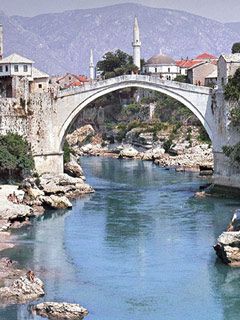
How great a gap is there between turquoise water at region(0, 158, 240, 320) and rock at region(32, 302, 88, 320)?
359 mm

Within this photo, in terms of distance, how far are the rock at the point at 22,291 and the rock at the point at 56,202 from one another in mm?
14269

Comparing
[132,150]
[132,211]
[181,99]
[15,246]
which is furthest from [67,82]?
[15,246]

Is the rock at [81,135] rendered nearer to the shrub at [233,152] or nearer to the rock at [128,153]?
the rock at [128,153]

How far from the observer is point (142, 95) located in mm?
83438

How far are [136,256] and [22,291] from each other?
21.4 feet

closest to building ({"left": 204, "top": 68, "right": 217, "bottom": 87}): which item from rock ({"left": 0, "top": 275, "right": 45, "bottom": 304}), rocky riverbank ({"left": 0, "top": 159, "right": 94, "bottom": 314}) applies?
rocky riverbank ({"left": 0, "top": 159, "right": 94, "bottom": 314})

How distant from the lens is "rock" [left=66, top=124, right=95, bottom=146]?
7931 centimetres

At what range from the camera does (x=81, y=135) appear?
80375 millimetres

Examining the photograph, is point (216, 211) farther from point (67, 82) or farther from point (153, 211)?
point (67, 82)

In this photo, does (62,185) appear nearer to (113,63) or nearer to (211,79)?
(211,79)

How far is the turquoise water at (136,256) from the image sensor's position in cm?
2603

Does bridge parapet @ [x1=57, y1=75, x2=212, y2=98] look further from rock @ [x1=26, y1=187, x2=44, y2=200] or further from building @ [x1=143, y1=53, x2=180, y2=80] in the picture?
building @ [x1=143, y1=53, x2=180, y2=80]

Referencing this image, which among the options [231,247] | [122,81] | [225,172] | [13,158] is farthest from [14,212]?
[122,81]

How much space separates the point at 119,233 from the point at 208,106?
42.1ft
